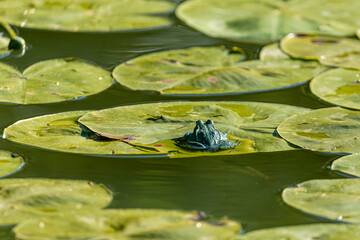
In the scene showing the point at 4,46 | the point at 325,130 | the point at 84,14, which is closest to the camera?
the point at 325,130

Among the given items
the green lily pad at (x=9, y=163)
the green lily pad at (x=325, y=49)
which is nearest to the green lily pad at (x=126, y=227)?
the green lily pad at (x=9, y=163)

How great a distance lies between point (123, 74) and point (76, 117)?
66 cm

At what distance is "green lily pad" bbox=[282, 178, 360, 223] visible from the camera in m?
2.03

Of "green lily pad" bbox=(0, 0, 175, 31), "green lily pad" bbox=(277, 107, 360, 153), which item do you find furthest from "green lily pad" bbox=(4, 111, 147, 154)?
"green lily pad" bbox=(0, 0, 175, 31)

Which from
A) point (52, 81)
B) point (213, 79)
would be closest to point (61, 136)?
point (52, 81)

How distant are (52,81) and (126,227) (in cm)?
149

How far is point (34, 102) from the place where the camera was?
2.94m

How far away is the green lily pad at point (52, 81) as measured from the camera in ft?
9.86

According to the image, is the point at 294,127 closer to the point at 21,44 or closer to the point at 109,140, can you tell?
the point at 109,140

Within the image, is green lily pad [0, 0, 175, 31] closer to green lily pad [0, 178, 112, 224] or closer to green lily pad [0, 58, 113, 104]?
green lily pad [0, 58, 113, 104]

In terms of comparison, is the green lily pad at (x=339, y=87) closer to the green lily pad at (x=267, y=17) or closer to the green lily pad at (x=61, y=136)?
the green lily pad at (x=267, y=17)

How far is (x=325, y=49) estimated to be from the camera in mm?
3801

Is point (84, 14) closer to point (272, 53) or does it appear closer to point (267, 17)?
point (267, 17)

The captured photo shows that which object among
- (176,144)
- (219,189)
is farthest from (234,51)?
(219,189)
